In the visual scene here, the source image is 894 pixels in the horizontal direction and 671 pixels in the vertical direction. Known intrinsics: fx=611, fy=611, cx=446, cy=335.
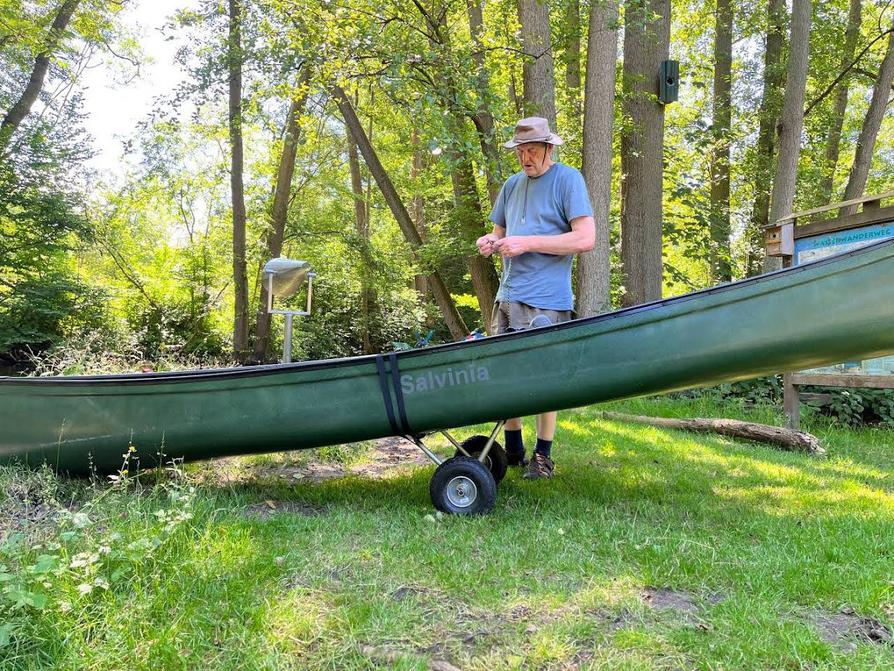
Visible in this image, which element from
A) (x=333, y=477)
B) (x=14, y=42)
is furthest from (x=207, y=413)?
(x=14, y=42)

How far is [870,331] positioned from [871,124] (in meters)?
10.3

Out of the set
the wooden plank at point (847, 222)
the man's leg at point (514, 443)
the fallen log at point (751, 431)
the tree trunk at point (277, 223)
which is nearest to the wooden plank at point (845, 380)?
the fallen log at point (751, 431)

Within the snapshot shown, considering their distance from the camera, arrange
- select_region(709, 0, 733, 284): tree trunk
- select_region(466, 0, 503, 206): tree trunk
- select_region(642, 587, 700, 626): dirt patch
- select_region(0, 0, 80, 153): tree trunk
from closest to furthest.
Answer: select_region(642, 587, 700, 626): dirt patch, select_region(466, 0, 503, 206): tree trunk, select_region(0, 0, 80, 153): tree trunk, select_region(709, 0, 733, 284): tree trunk

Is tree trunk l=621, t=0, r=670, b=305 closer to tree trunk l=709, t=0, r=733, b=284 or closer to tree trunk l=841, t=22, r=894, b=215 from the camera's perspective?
tree trunk l=709, t=0, r=733, b=284

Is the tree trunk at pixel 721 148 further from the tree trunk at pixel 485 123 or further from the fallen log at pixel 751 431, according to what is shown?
the fallen log at pixel 751 431

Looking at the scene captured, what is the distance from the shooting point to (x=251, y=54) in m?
7.27

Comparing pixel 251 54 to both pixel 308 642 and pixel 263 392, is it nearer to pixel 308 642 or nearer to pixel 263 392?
pixel 263 392

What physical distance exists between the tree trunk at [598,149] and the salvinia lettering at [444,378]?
403 centimetres

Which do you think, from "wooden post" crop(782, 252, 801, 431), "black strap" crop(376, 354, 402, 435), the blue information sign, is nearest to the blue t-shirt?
"black strap" crop(376, 354, 402, 435)

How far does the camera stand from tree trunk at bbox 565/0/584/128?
7.26m

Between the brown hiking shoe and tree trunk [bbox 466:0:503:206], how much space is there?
12.0ft

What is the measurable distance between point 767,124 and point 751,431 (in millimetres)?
8543

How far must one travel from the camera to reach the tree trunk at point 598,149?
6.58 m

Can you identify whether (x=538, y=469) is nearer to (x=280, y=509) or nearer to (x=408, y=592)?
(x=280, y=509)
